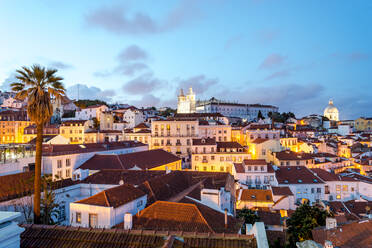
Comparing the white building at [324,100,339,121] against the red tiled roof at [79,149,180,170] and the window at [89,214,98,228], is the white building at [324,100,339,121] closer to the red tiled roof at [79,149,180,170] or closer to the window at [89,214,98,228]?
the red tiled roof at [79,149,180,170]

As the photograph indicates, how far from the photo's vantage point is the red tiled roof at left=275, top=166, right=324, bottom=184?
121ft

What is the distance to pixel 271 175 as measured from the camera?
3812 centimetres

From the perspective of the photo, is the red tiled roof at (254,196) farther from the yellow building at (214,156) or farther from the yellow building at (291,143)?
the yellow building at (291,143)

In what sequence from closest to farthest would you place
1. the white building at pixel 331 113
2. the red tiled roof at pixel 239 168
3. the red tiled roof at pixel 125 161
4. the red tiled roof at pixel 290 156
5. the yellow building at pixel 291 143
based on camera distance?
the red tiled roof at pixel 125 161 < the red tiled roof at pixel 239 168 < the red tiled roof at pixel 290 156 < the yellow building at pixel 291 143 < the white building at pixel 331 113

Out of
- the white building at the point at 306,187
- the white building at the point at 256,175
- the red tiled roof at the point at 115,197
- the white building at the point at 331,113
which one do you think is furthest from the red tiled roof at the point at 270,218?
the white building at the point at 331,113

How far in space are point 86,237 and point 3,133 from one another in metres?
82.5

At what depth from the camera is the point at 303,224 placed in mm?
19266

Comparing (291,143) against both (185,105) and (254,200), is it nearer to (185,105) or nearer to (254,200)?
(254,200)

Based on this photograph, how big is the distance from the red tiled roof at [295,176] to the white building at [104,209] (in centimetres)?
2860

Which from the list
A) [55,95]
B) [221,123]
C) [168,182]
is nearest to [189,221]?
[168,182]

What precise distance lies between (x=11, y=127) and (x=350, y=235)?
85977 mm

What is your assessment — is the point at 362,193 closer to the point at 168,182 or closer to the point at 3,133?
the point at 168,182

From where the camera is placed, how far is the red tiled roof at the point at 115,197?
562 inches

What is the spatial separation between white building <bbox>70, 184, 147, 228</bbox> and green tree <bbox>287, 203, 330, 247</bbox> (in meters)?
12.8
